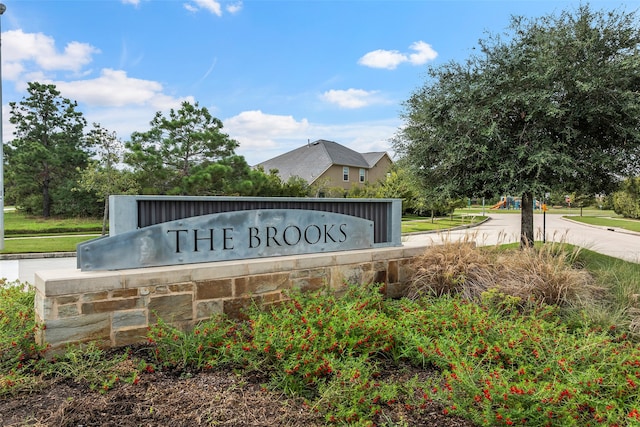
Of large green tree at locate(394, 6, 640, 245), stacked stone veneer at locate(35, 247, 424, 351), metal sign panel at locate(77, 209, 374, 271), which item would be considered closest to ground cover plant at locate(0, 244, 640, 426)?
stacked stone veneer at locate(35, 247, 424, 351)

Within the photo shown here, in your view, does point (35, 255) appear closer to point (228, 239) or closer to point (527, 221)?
point (228, 239)

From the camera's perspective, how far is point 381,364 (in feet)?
11.9

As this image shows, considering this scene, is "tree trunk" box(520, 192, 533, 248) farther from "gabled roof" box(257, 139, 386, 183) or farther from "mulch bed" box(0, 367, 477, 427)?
"gabled roof" box(257, 139, 386, 183)

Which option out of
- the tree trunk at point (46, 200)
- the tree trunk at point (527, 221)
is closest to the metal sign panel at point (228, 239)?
the tree trunk at point (527, 221)

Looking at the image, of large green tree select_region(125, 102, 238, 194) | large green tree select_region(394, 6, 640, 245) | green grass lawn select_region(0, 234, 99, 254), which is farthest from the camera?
large green tree select_region(125, 102, 238, 194)

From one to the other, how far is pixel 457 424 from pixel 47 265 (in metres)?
10.8

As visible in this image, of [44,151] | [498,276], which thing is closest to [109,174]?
[44,151]

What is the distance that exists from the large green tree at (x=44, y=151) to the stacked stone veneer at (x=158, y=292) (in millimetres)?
27200

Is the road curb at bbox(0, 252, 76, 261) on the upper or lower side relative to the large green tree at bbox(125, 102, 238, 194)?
lower

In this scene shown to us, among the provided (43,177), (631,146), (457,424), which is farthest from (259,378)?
(43,177)

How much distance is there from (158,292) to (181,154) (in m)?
17.4

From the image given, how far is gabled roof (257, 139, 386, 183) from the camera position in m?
33.0

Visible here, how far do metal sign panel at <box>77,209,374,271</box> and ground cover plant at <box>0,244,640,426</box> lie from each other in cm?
73

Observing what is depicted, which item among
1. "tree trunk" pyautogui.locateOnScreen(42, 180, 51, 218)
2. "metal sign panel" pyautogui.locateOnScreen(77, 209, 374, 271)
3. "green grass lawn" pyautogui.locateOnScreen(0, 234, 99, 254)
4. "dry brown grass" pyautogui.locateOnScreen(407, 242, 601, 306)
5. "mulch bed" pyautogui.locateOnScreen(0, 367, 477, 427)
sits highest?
"tree trunk" pyautogui.locateOnScreen(42, 180, 51, 218)
